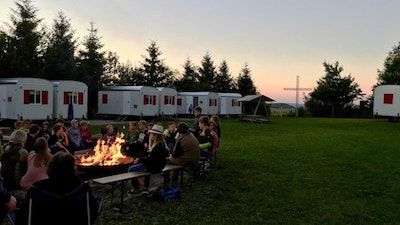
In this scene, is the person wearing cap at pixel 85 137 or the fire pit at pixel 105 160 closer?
the fire pit at pixel 105 160

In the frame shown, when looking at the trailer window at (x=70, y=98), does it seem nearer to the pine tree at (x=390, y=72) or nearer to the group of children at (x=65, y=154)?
the group of children at (x=65, y=154)

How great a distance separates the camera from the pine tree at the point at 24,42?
3212cm

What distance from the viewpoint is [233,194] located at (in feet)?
28.4

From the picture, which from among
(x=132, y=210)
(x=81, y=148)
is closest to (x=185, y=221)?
(x=132, y=210)

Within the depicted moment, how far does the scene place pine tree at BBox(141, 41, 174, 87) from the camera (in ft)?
173

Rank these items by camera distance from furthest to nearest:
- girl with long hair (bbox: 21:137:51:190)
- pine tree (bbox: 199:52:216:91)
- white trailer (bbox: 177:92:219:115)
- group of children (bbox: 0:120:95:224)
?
pine tree (bbox: 199:52:216:91) < white trailer (bbox: 177:92:219:115) < girl with long hair (bbox: 21:137:51:190) < group of children (bbox: 0:120:95:224)

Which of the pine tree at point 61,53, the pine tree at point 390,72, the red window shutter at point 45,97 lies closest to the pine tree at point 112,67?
the pine tree at point 61,53

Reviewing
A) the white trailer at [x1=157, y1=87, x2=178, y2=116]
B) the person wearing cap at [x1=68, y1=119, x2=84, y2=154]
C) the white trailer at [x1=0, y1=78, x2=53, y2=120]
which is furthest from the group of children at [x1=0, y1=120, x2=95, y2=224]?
the white trailer at [x1=157, y1=87, x2=178, y2=116]

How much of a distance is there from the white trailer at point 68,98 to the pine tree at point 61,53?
7.69m

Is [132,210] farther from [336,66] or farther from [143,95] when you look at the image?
[336,66]

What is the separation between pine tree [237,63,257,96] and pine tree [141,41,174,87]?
9.53 meters

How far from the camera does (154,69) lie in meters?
53.0

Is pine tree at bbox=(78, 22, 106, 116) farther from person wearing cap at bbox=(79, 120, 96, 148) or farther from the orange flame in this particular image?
the orange flame

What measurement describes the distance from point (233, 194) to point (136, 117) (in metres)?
25.3
